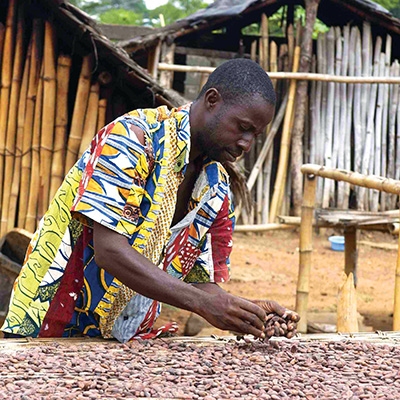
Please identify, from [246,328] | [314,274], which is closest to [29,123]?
[246,328]

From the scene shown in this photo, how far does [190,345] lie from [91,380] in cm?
54

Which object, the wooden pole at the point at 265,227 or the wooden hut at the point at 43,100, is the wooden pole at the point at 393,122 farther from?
the wooden hut at the point at 43,100

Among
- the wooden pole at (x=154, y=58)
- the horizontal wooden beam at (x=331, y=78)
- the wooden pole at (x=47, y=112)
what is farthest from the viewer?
the wooden pole at (x=154, y=58)

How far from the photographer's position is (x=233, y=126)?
2396mm

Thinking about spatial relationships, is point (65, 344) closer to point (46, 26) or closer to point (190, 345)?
point (190, 345)

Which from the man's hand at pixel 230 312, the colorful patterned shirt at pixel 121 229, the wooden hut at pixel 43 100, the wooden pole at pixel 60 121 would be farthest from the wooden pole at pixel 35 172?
the man's hand at pixel 230 312

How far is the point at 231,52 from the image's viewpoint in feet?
31.1

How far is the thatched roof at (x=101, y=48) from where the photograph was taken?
15.3ft

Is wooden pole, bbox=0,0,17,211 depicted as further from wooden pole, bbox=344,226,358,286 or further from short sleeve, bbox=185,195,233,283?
wooden pole, bbox=344,226,358,286

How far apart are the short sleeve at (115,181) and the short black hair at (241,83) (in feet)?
1.02

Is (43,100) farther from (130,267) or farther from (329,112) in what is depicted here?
(329,112)

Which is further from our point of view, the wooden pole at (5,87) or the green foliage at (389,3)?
the green foliage at (389,3)

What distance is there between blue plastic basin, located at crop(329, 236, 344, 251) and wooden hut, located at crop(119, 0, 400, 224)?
1.66 ft

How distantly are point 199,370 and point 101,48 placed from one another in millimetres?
3026
